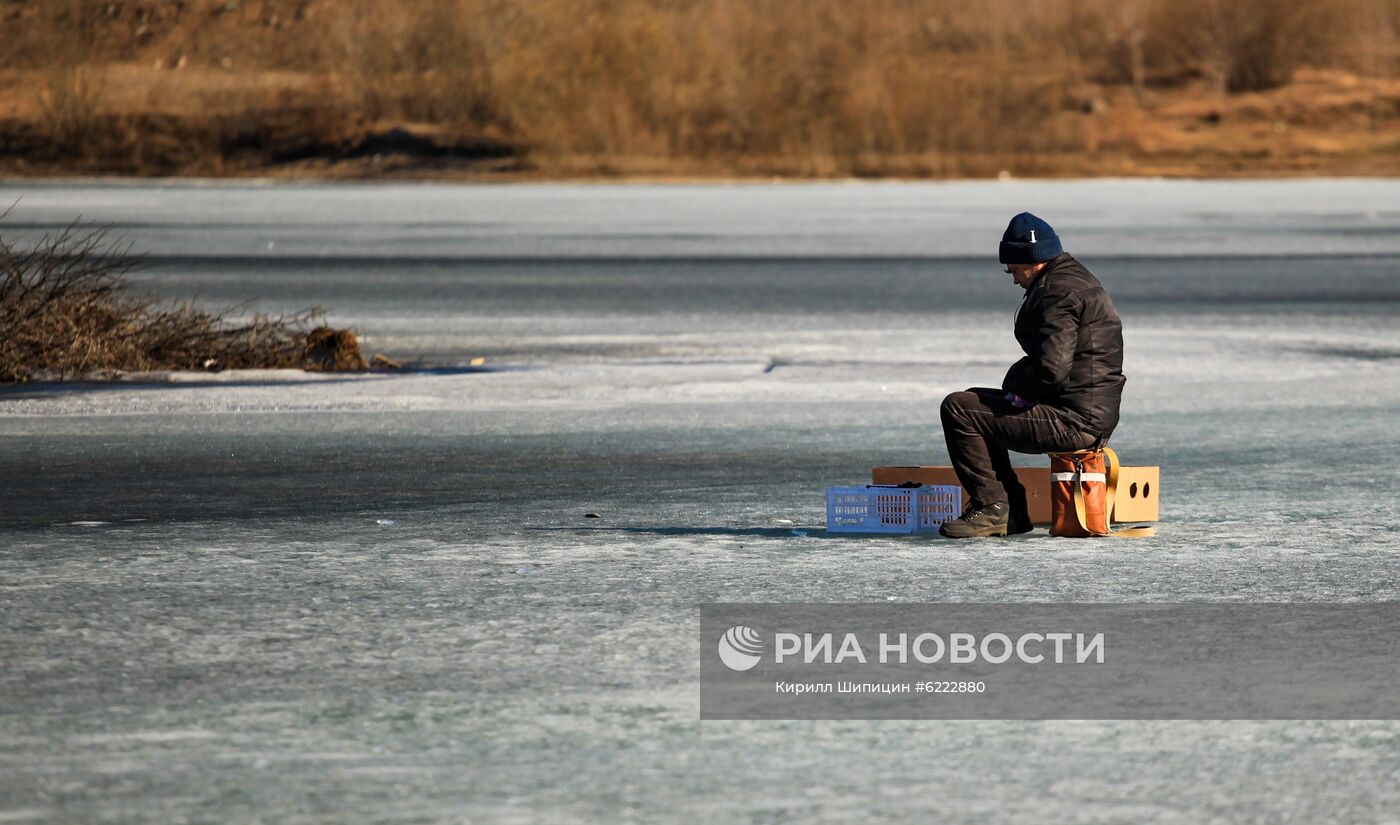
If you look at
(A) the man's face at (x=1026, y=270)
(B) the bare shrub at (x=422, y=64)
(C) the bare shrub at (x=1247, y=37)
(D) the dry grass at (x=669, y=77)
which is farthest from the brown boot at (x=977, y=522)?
(C) the bare shrub at (x=1247, y=37)

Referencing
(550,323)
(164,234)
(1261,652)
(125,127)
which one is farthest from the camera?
(125,127)

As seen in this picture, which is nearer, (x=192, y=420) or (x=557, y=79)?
(x=192, y=420)

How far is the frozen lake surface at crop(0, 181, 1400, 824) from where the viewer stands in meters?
5.75

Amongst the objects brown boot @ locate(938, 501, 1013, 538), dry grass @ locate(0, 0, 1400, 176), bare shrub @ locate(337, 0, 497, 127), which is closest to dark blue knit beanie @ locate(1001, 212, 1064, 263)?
brown boot @ locate(938, 501, 1013, 538)

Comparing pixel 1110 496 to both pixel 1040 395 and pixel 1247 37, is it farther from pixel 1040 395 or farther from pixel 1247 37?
pixel 1247 37

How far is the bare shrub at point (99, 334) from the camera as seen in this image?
16.7m

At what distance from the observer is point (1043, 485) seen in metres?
9.75

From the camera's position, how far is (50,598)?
8172mm

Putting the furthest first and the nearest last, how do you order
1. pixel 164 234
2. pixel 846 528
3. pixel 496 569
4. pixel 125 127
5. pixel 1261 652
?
pixel 125 127
pixel 164 234
pixel 846 528
pixel 496 569
pixel 1261 652

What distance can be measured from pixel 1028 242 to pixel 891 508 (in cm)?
124

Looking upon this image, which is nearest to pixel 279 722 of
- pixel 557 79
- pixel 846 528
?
pixel 846 528

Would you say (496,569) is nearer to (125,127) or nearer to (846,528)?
(846,528)

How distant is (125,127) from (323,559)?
66.9 meters

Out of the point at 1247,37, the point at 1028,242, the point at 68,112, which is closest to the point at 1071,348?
the point at 1028,242
